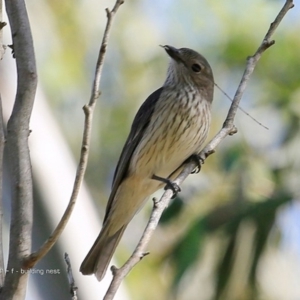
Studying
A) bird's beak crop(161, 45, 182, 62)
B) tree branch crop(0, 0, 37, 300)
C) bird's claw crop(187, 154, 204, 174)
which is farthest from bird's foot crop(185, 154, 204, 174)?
tree branch crop(0, 0, 37, 300)

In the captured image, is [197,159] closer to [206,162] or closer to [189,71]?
[189,71]

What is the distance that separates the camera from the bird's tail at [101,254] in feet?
11.5

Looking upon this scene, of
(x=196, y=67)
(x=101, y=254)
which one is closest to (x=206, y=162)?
(x=196, y=67)

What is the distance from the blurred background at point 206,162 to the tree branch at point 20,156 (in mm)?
703

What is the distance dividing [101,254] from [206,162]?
2552 mm

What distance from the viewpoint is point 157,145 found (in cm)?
405

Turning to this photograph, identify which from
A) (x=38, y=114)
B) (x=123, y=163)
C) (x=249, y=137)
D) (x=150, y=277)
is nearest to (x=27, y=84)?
(x=38, y=114)

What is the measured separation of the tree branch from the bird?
1799mm

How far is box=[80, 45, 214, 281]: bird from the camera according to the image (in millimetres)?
4000

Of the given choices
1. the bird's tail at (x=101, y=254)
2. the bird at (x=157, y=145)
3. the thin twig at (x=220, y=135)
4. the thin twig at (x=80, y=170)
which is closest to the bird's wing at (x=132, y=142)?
the bird at (x=157, y=145)

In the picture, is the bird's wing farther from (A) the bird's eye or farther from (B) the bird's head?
(A) the bird's eye

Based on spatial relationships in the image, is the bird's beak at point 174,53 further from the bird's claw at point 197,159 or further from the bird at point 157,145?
the bird's claw at point 197,159

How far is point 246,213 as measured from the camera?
4.34 m

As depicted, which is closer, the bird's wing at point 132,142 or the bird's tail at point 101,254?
the bird's tail at point 101,254
